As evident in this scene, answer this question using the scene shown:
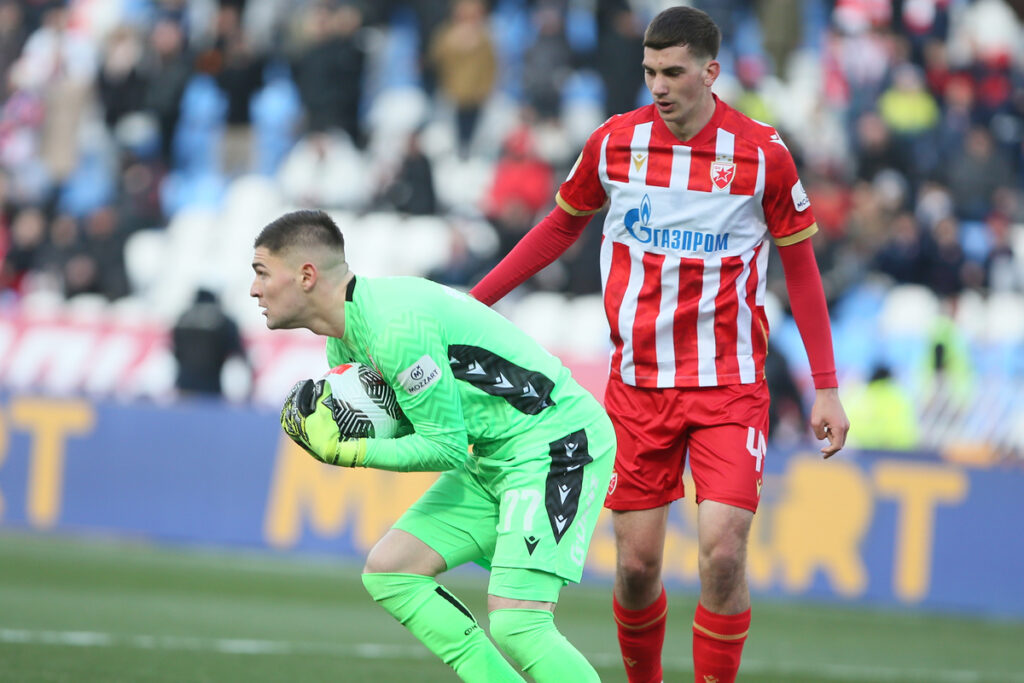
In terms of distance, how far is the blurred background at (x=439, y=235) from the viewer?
39.2 ft

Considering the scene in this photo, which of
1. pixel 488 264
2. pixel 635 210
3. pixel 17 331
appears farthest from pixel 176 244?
pixel 635 210

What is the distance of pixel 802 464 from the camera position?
11.9 meters

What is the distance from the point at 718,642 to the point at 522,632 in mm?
1107

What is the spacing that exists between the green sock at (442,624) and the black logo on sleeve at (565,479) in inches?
17.0

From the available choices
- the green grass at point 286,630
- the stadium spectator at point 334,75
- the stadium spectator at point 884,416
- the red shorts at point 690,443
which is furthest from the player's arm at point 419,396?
the stadium spectator at point 334,75

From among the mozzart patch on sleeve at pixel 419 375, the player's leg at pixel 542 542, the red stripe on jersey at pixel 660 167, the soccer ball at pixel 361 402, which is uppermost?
the red stripe on jersey at pixel 660 167

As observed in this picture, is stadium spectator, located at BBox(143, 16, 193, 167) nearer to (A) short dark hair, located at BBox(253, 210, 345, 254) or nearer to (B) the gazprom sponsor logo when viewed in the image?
(B) the gazprom sponsor logo

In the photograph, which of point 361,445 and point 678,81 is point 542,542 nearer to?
point 361,445

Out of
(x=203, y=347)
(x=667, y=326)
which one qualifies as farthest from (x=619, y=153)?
(x=203, y=347)

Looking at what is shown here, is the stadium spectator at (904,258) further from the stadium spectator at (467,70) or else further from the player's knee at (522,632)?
the player's knee at (522,632)

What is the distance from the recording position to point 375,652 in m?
8.44

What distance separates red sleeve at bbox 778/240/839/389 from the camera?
5863mm

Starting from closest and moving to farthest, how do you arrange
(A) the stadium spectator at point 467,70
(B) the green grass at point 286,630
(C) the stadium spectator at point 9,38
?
1. (B) the green grass at point 286,630
2. (A) the stadium spectator at point 467,70
3. (C) the stadium spectator at point 9,38

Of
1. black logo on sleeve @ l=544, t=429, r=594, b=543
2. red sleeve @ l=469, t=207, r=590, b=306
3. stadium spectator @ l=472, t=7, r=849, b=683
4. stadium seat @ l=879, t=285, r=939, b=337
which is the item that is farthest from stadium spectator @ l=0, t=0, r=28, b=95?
black logo on sleeve @ l=544, t=429, r=594, b=543
